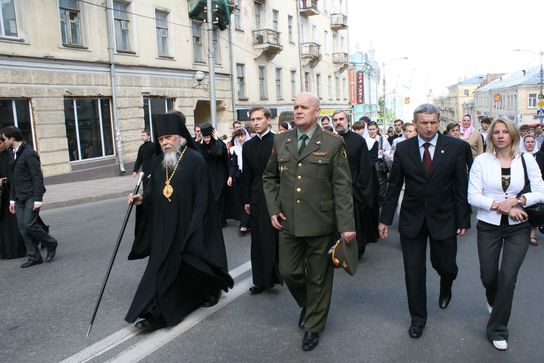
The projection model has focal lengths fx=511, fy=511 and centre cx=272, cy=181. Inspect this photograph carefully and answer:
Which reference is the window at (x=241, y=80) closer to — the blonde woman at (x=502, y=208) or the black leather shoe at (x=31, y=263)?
the black leather shoe at (x=31, y=263)

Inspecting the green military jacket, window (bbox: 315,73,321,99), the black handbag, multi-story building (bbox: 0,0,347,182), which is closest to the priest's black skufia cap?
the green military jacket

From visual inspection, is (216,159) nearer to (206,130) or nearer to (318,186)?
(206,130)

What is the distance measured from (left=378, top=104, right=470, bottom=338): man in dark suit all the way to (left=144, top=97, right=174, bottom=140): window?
703 inches

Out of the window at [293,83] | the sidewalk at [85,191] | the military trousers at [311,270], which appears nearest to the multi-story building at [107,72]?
the sidewalk at [85,191]

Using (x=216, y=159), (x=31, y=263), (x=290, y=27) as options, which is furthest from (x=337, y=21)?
(x=31, y=263)

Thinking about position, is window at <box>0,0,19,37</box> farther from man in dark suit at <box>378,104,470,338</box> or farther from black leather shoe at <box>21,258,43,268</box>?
man in dark suit at <box>378,104,470,338</box>

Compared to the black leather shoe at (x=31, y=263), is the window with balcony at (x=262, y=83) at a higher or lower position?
higher

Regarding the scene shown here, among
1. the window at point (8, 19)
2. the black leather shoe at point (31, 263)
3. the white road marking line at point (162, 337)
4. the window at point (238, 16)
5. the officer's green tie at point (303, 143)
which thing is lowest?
the black leather shoe at point (31, 263)

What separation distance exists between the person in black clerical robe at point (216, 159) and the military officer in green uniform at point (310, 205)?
4.46m

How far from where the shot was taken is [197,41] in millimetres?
24984

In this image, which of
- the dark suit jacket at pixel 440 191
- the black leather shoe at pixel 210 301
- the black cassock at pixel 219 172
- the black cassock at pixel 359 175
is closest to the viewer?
the dark suit jacket at pixel 440 191

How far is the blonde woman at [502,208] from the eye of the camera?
12.8ft

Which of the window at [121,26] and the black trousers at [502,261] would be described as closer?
the black trousers at [502,261]

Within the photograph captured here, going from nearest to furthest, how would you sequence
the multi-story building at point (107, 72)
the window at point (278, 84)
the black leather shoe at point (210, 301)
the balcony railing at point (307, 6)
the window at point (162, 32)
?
the black leather shoe at point (210, 301) → the multi-story building at point (107, 72) → the window at point (162, 32) → the window at point (278, 84) → the balcony railing at point (307, 6)
